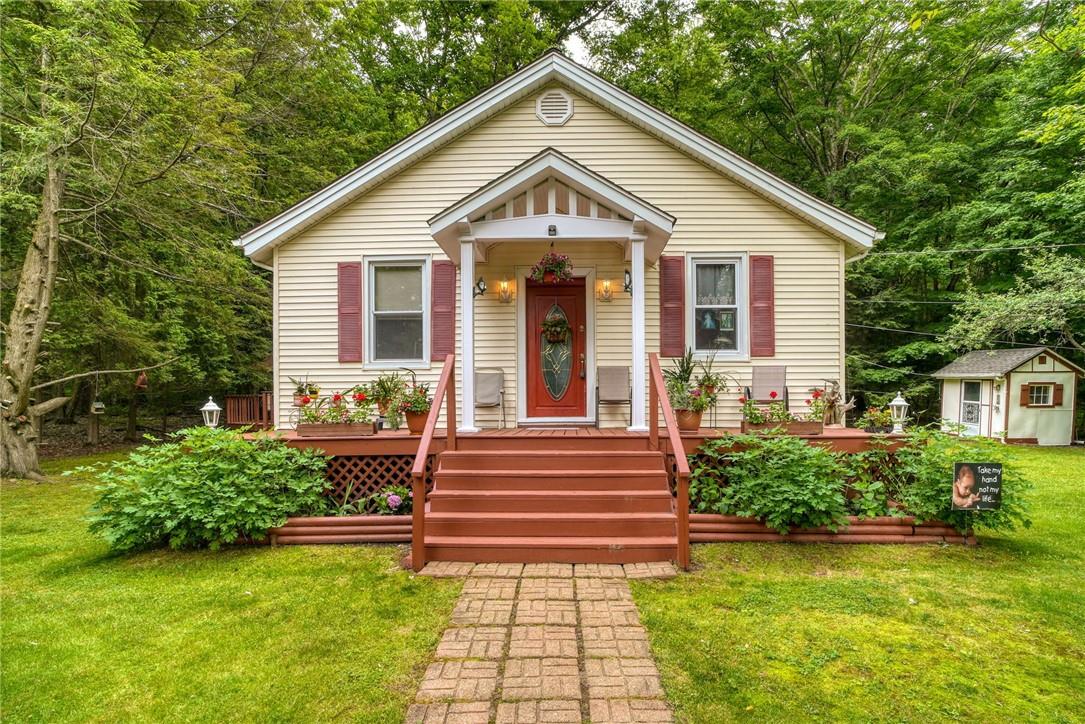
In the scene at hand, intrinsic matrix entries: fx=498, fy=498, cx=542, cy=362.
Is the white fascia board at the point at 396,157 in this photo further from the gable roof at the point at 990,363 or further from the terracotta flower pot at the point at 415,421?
the gable roof at the point at 990,363

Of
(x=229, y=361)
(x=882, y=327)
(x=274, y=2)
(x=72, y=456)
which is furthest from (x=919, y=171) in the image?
(x=72, y=456)

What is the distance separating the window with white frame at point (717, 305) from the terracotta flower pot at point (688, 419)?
1712 mm

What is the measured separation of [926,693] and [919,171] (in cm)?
1756

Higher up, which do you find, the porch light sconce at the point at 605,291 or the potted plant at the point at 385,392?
the porch light sconce at the point at 605,291

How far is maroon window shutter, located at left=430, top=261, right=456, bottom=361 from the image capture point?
24.2 feet

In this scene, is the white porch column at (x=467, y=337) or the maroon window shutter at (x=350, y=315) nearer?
the white porch column at (x=467, y=337)

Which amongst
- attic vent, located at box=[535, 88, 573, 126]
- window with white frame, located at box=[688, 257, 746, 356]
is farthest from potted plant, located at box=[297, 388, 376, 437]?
attic vent, located at box=[535, 88, 573, 126]

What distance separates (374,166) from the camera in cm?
728

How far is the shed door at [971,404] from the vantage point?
1430 centimetres

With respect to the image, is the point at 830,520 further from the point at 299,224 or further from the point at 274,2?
the point at 274,2

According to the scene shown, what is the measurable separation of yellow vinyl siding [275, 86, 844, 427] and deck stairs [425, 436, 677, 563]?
192 cm

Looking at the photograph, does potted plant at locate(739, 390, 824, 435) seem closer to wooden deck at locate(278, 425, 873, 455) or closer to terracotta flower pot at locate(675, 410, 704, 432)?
wooden deck at locate(278, 425, 873, 455)

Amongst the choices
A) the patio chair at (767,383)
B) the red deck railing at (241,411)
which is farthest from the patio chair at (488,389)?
the red deck railing at (241,411)

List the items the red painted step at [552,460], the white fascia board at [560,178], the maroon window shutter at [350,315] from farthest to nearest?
1. the maroon window shutter at [350,315]
2. the white fascia board at [560,178]
3. the red painted step at [552,460]
